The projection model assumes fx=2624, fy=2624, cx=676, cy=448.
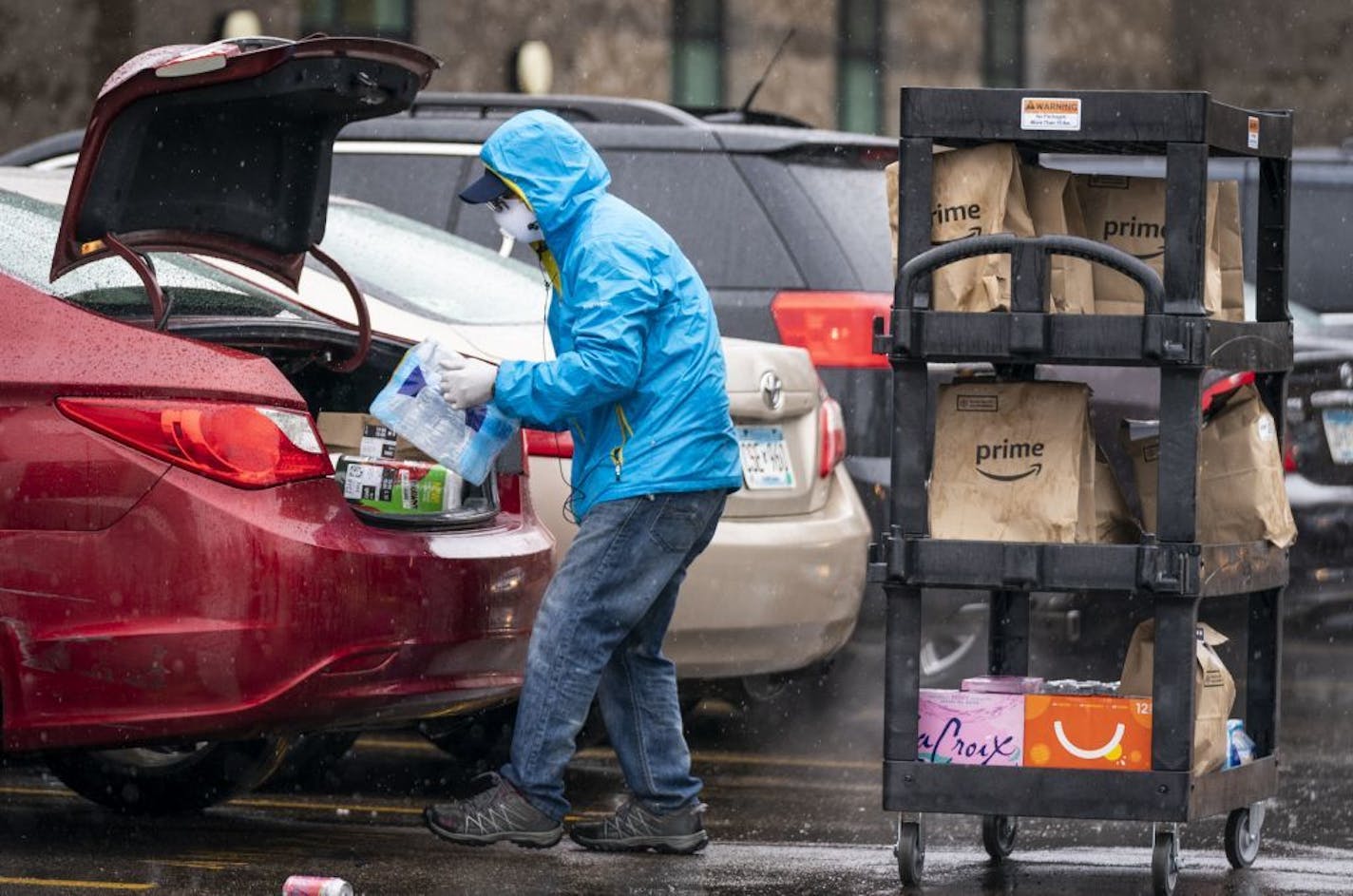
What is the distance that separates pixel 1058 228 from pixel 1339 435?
3954mm

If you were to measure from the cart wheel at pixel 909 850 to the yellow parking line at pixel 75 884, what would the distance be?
1.62m

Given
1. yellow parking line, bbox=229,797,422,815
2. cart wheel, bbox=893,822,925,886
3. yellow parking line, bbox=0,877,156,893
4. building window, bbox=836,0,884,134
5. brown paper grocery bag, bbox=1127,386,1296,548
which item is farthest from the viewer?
building window, bbox=836,0,884,134

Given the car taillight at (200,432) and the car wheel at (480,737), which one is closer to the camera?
the car taillight at (200,432)

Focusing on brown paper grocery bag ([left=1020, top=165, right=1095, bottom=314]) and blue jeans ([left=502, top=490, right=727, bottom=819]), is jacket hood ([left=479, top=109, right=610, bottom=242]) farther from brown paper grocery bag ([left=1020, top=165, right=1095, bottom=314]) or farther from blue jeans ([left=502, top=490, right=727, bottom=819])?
brown paper grocery bag ([left=1020, top=165, right=1095, bottom=314])

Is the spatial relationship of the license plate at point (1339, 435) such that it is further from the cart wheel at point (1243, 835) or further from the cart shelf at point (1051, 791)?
the cart shelf at point (1051, 791)

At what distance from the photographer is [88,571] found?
546 cm

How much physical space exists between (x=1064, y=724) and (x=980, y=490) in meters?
0.54

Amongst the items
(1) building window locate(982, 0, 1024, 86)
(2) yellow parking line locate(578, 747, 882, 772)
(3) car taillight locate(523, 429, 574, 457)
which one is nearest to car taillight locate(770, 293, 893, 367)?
(2) yellow parking line locate(578, 747, 882, 772)

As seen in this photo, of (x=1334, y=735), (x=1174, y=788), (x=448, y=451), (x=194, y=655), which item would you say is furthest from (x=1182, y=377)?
(x=1334, y=735)

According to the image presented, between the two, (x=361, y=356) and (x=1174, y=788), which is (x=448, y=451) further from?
(x=1174, y=788)

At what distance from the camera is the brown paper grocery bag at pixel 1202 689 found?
5.68 m

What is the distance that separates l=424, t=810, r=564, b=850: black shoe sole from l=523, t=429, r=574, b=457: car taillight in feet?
3.76

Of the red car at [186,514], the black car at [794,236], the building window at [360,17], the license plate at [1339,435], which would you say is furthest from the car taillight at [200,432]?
the building window at [360,17]

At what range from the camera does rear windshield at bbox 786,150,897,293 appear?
328 inches
